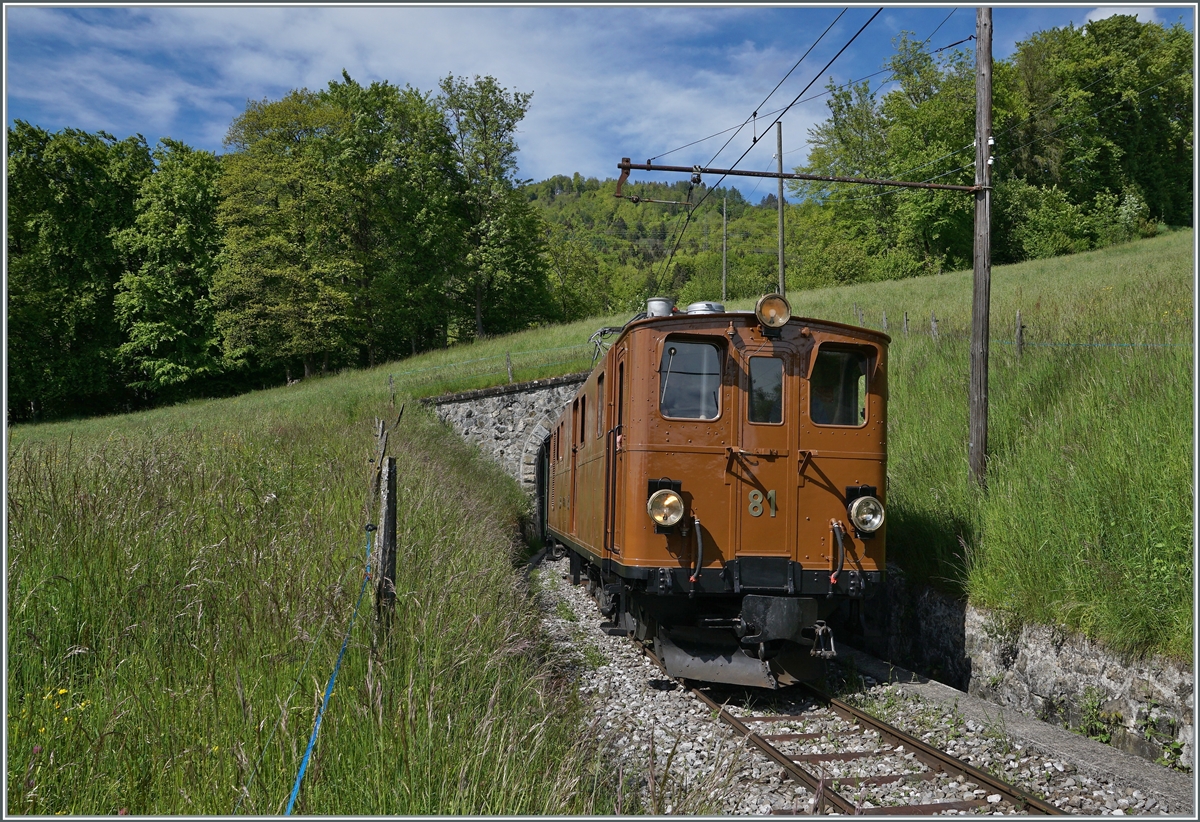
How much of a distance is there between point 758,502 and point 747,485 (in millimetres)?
186

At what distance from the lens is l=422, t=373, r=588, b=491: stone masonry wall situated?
2430cm

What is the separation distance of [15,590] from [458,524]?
217 inches

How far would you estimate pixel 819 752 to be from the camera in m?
5.98

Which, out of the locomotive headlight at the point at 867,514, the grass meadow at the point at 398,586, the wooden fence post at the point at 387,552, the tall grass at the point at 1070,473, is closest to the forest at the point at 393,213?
the tall grass at the point at 1070,473

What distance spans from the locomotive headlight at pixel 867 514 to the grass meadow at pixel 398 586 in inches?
57.9

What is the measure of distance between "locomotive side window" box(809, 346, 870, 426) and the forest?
2767 centimetres

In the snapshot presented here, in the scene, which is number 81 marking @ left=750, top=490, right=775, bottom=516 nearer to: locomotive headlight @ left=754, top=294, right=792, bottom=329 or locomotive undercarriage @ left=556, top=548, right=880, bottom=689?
locomotive undercarriage @ left=556, top=548, right=880, bottom=689

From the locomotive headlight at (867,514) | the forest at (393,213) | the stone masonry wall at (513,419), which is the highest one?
the forest at (393,213)

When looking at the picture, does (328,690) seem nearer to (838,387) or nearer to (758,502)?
(758,502)

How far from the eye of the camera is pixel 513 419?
80.5ft

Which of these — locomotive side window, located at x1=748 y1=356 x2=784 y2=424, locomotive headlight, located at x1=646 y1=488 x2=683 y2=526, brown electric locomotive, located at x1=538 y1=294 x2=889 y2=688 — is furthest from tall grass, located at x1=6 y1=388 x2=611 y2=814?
locomotive side window, located at x1=748 y1=356 x2=784 y2=424

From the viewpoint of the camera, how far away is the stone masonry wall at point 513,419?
2430 cm

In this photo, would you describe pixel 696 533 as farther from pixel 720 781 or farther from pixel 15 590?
pixel 15 590

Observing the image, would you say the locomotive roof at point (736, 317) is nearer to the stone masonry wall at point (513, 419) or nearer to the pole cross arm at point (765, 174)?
the pole cross arm at point (765, 174)
